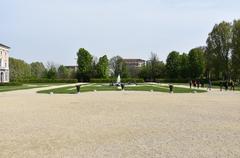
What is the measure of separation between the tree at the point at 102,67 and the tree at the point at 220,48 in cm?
3618

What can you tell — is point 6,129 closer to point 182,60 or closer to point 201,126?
point 201,126

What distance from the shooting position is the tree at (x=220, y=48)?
2625 inches

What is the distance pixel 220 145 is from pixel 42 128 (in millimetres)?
5852

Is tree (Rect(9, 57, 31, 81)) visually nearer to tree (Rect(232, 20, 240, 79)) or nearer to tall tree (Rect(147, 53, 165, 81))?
tall tree (Rect(147, 53, 165, 81))

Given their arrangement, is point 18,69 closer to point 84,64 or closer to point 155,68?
point 84,64

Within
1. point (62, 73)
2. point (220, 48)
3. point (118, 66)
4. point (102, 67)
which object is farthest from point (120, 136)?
point (62, 73)

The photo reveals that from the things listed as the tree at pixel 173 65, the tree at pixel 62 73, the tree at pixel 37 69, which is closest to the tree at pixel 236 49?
the tree at pixel 173 65

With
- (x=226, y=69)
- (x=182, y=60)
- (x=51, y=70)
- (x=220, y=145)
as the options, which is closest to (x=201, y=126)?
(x=220, y=145)

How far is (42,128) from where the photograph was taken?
12188 millimetres

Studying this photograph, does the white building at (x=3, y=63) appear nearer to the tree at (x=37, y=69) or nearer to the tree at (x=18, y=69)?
the tree at (x=18, y=69)

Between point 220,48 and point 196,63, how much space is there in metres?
22.7

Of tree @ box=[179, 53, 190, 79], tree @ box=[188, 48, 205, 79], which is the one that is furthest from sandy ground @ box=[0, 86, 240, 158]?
tree @ box=[179, 53, 190, 79]

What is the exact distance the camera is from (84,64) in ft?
328

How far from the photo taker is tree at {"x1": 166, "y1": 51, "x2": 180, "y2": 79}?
9762 centimetres
